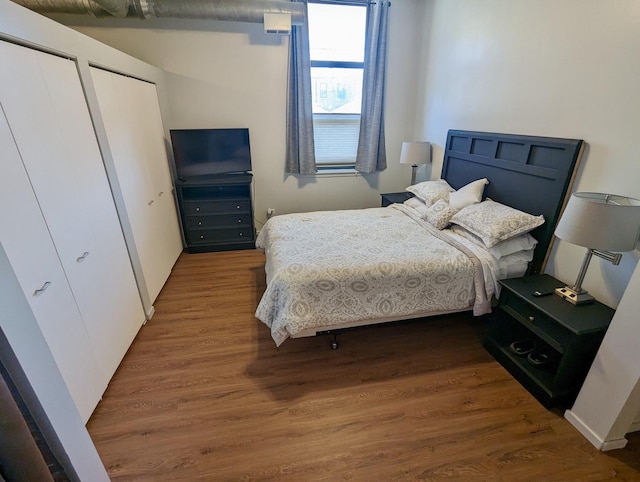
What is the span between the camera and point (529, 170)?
2.29 metres

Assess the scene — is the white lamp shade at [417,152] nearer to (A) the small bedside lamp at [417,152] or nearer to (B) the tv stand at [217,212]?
(A) the small bedside lamp at [417,152]

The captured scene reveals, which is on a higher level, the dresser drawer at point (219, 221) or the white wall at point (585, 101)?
the white wall at point (585, 101)

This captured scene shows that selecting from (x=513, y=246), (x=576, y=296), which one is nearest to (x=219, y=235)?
(x=513, y=246)

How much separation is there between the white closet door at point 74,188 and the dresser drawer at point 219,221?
1.41 metres

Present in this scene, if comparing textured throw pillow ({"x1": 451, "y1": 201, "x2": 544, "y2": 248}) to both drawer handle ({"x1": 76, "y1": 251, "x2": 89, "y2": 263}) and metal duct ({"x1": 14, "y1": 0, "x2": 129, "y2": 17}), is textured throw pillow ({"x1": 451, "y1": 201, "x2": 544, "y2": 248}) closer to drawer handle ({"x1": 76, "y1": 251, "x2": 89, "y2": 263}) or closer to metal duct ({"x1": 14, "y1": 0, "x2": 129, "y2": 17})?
drawer handle ({"x1": 76, "y1": 251, "x2": 89, "y2": 263})

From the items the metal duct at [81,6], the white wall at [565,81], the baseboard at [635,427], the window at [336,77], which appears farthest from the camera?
the window at [336,77]

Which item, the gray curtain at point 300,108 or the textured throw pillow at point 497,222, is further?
the gray curtain at point 300,108

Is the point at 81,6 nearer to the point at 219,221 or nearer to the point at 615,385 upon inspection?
the point at 219,221

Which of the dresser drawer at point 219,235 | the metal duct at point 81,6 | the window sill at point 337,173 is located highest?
the metal duct at point 81,6

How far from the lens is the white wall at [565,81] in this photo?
5.60 ft

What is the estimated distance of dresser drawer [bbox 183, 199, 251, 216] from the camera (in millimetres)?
3543

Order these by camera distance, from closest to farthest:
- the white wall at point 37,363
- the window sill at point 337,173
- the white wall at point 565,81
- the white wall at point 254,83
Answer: the white wall at point 37,363, the white wall at point 565,81, the white wall at point 254,83, the window sill at point 337,173

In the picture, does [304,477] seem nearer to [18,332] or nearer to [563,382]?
[18,332]

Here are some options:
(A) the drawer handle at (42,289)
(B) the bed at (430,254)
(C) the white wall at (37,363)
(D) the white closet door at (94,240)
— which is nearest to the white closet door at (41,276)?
(A) the drawer handle at (42,289)
